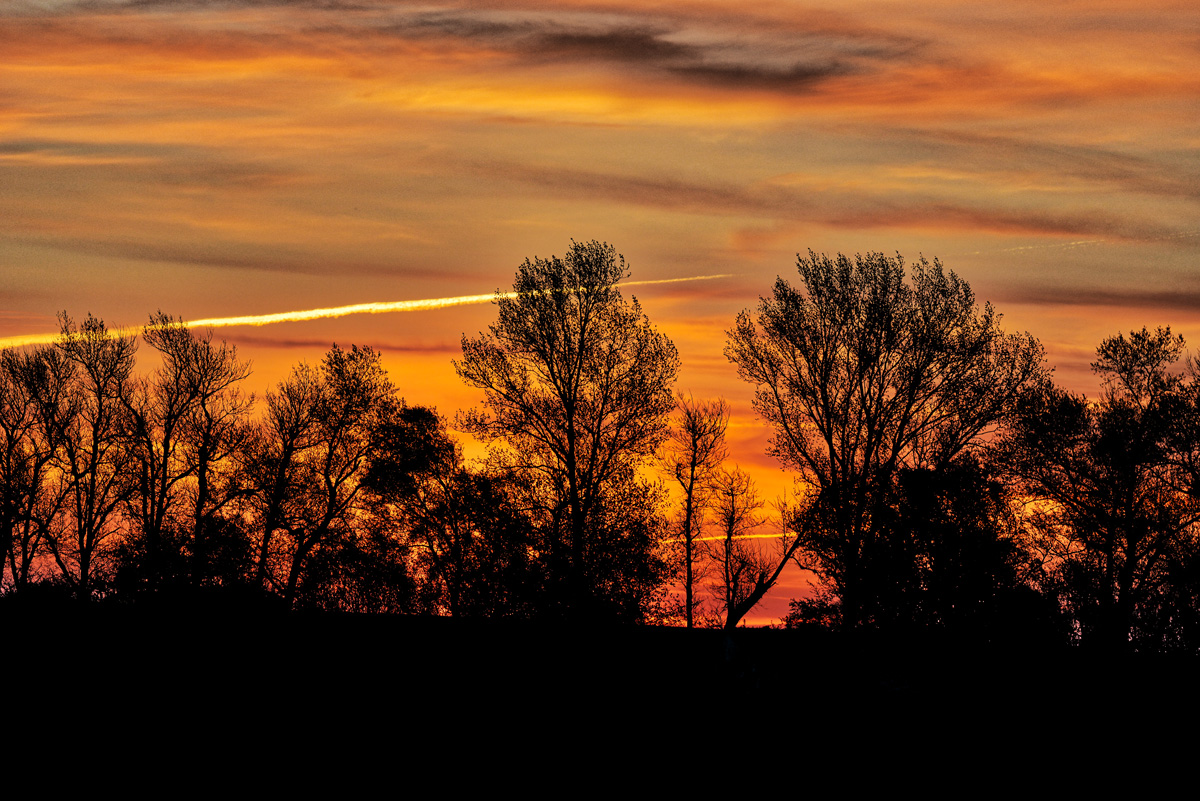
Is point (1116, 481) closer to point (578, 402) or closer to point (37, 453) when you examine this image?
point (578, 402)

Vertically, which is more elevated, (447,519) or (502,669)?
(447,519)

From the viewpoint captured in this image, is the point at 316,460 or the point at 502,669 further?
the point at 316,460

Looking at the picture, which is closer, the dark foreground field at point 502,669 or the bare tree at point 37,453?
the dark foreground field at point 502,669

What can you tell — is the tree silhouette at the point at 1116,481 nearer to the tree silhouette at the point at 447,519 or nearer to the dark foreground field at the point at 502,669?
the dark foreground field at the point at 502,669

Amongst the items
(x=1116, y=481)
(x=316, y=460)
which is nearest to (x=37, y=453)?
(x=316, y=460)

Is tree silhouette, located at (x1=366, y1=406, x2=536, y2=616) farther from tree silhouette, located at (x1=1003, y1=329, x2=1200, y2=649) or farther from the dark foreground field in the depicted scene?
tree silhouette, located at (x1=1003, y1=329, x2=1200, y2=649)

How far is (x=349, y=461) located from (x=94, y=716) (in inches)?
926

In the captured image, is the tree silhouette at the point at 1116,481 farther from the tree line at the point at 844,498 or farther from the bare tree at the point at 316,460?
the bare tree at the point at 316,460

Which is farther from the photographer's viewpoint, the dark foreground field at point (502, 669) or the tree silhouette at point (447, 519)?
the tree silhouette at point (447, 519)

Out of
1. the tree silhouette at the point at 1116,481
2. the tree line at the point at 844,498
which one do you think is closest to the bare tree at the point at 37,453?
the tree line at the point at 844,498

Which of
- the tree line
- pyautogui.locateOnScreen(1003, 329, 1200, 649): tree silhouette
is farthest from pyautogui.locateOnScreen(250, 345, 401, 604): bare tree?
pyautogui.locateOnScreen(1003, 329, 1200, 649): tree silhouette

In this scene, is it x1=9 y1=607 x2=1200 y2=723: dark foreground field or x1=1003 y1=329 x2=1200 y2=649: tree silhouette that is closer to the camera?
x1=9 y1=607 x2=1200 y2=723: dark foreground field

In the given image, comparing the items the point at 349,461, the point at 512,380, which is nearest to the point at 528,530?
the point at 512,380

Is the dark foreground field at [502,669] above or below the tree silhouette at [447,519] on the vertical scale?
below
